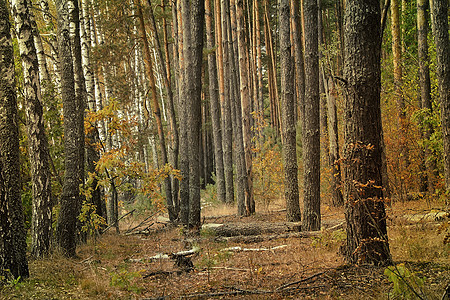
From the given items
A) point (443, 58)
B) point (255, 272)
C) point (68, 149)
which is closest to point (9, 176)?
point (68, 149)

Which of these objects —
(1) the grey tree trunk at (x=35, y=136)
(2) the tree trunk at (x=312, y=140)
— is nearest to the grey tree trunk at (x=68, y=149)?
(1) the grey tree trunk at (x=35, y=136)

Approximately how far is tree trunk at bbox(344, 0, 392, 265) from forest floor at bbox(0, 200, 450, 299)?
27 cm

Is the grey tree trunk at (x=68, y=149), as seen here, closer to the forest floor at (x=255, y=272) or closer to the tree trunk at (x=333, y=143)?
the forest floor at (x=255, y=272)

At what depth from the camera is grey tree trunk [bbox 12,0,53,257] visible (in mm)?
6824

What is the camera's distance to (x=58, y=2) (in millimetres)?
7531

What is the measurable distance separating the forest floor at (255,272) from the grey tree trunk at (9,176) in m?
0.33

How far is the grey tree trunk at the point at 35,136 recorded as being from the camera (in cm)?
682

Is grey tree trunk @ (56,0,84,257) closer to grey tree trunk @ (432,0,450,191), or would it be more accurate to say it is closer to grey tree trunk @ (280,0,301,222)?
grey tree trunk @ (280,0,301,222)

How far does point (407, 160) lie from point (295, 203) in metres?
5.24

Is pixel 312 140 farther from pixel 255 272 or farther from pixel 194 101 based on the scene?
pixel 255 272

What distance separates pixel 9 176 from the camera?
5.27m

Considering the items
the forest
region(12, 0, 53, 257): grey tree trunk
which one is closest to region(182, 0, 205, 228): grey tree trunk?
the forest

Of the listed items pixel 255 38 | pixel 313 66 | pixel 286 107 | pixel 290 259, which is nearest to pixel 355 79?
pixel 290 259

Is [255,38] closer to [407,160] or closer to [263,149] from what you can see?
[263,149]
